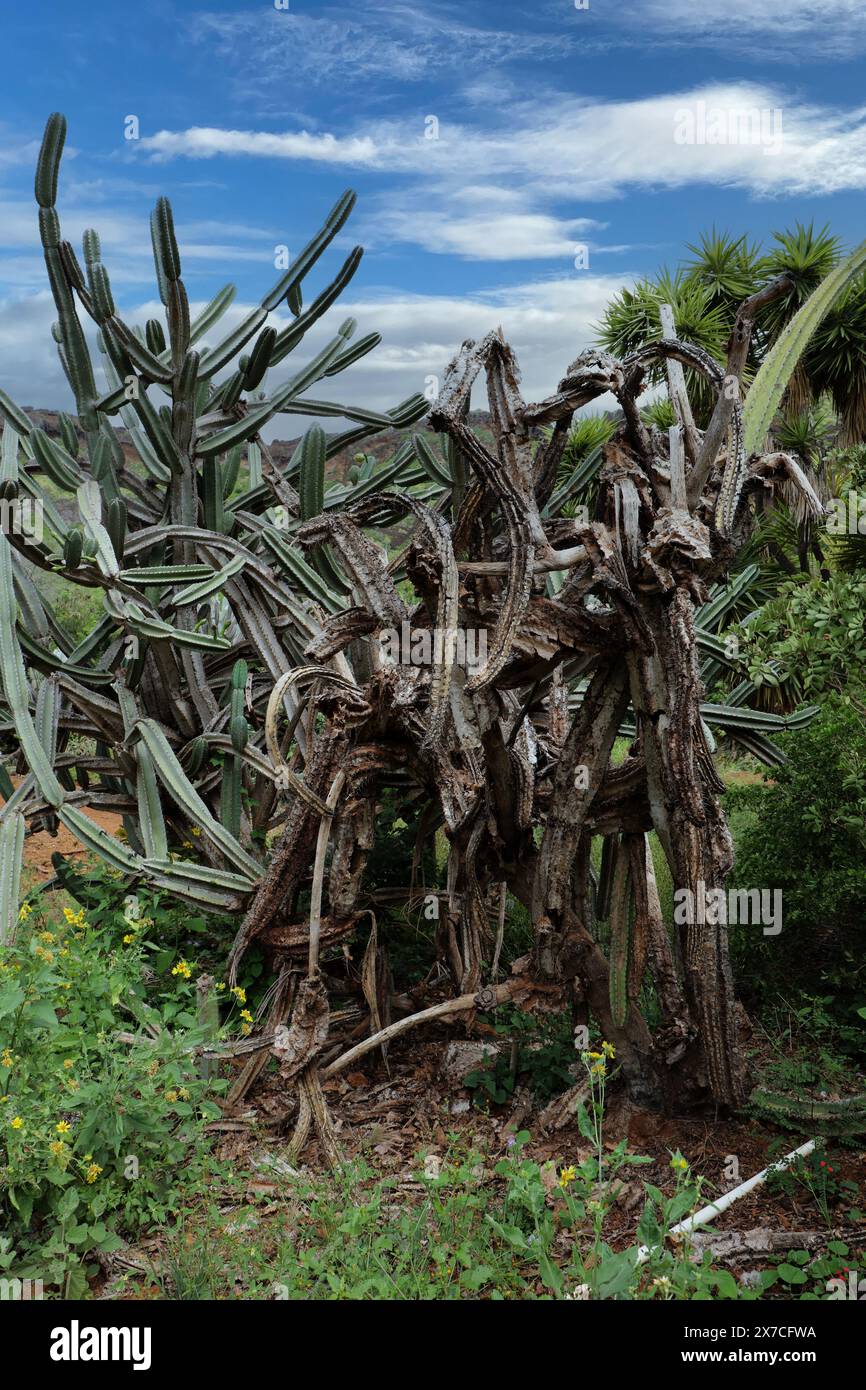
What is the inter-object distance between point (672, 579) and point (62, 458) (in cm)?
398

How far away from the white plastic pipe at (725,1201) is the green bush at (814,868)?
3.28ft

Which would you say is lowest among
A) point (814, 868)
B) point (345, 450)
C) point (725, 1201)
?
point (725, 1201)

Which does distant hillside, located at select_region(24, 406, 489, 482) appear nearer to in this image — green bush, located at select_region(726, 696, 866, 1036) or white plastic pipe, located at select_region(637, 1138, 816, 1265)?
green bush, located at select_region(726, 696, 866, 1036)

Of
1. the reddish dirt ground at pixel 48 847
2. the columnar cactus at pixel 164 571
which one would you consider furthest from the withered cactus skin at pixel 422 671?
the reddish dirt ground at pixel 48 847

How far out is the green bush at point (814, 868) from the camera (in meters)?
5.18

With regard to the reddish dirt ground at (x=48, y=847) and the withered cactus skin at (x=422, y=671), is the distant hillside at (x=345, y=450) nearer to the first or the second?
the reddish dirt ground at (x=48, y=847)

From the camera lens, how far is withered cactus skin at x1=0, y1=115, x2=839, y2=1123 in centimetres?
414

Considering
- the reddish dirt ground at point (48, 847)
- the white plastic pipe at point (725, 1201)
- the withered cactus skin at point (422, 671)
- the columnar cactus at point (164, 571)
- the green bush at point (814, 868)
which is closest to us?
the white plastic pipe at point (725, 1201)

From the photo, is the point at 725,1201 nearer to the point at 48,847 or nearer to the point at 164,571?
the point at 164,571

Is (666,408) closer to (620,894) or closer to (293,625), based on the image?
(293,625)

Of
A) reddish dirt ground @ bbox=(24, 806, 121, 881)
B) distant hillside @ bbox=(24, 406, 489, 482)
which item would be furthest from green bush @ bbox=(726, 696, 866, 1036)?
distant hillside @ bbox=(24, 406, 489, 482)

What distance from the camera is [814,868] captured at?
545 centimetres

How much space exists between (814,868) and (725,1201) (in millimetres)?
1893

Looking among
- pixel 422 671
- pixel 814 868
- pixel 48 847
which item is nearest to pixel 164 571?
pixel 422 671
